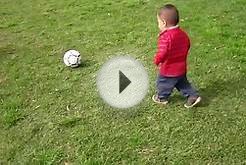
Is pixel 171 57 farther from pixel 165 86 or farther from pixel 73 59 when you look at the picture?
pixel 73 59

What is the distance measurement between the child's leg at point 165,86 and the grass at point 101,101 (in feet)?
0.47

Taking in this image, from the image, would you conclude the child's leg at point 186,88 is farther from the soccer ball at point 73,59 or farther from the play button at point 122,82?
the soccer ball at point 73,59

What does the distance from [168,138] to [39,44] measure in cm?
333

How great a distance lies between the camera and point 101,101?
15.6ft

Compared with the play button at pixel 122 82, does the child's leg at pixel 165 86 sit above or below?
above

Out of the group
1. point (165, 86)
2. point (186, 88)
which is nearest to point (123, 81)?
point (165, 86)

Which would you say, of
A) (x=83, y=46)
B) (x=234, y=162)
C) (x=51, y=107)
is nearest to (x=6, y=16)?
(x=83, y=46)

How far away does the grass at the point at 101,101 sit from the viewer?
12.8ft

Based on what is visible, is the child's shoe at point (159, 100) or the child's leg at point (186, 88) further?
the child's shoe at point (159, 100)

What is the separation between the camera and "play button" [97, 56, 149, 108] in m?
4.79

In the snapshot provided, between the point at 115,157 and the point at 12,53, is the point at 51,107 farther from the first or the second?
the point at 12,53

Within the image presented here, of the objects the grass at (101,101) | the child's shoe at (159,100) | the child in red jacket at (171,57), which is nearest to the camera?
the grass at (101,101)

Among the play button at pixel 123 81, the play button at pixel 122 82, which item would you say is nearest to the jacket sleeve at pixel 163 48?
the play button at pixel 122 82

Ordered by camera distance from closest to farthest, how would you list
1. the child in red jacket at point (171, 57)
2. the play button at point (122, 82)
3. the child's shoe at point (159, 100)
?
the child in red jacket at point (171, 57), the child's shoe at point (159, 100), the play button at point (122, 82)
